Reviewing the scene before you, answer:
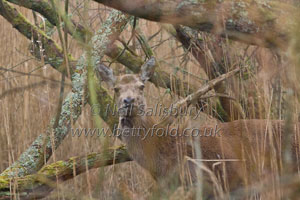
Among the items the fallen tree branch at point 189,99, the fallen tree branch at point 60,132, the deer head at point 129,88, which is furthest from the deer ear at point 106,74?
the fallen tree branch at point 189,99

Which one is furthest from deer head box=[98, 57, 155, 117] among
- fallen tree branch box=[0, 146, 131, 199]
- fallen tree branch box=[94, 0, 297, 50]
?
fallen tree branch box=[94, 0, 297, 50]

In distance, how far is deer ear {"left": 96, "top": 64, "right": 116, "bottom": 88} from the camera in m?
3.48

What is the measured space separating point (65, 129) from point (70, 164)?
12.8 inches

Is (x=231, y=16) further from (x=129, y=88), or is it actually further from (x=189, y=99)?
(x=189, y=99)

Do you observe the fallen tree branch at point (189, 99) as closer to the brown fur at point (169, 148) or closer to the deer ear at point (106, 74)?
the brown fur at point (169, 148)

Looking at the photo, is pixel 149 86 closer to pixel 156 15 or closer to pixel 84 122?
pixel 84 122

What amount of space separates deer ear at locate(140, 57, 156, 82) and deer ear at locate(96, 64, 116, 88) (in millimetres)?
253

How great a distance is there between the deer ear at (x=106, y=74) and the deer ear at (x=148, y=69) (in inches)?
9.9

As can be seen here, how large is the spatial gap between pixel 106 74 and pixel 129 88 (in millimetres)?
323

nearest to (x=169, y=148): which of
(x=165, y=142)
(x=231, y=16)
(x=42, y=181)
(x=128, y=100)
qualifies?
(x=165, y=142)

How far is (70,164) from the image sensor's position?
3.07 metres

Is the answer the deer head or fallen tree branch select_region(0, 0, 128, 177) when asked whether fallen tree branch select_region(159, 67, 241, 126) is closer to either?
the deer head

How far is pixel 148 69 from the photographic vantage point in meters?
3.52

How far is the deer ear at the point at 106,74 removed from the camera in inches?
137
